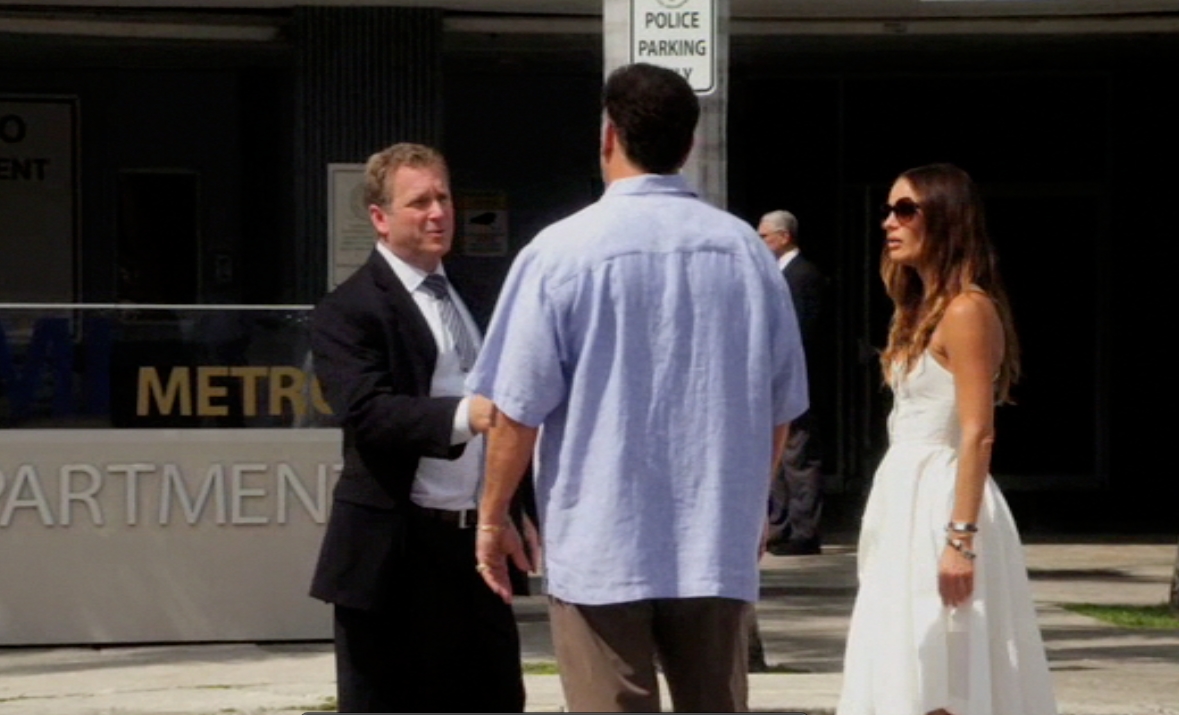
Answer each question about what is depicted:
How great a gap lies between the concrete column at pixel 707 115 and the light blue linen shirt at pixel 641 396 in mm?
4839

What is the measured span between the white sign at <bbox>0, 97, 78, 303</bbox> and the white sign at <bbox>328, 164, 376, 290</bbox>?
14.7 ft

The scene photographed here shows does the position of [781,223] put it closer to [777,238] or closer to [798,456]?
[777,238]

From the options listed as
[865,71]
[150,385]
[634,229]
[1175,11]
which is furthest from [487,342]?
[865,71]

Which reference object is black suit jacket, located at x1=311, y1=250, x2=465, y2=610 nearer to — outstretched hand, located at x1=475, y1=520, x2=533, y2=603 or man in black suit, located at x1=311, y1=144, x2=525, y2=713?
man in black suit, located at x1=311, y1=144, x2=525, y2=713

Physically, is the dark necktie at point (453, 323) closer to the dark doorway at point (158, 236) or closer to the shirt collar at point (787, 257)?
the shirt collar at point (787, 257)

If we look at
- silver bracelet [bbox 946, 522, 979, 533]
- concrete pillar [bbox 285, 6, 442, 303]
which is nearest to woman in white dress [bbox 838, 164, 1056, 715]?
silver bracelet [bbox 946, 522, 979, 533]

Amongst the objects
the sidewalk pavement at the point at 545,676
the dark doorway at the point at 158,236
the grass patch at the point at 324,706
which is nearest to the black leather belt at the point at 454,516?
the sidewalk pavement at the point at 545,676

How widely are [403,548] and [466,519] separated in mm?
160

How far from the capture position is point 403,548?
570 cm

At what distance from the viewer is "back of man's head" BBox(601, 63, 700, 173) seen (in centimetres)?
484

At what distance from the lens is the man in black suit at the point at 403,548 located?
570 centimetres

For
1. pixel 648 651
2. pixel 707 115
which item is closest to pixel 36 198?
pixel 707 115

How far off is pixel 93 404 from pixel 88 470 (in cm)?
26

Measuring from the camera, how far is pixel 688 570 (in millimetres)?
4746
